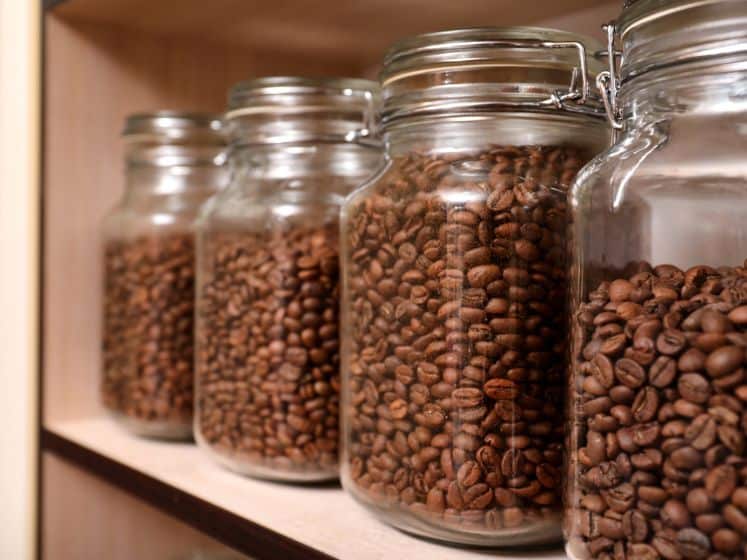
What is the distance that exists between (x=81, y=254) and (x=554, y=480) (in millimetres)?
728

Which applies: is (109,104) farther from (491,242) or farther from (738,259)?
(738,259)

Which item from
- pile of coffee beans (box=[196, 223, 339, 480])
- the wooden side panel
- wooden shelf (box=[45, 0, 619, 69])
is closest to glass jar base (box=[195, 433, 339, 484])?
pile of coffee beans (box=[196, 223, 339, 480])

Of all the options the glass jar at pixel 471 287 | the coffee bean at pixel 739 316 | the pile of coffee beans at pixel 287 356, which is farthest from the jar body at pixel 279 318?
the coffee bean at pixel 739 316

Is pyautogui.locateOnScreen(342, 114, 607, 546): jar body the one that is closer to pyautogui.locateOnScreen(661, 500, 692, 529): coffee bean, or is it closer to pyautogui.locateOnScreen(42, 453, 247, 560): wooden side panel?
pyautogui.locateOnScreen(661, 500, 692, 529): coffee bean

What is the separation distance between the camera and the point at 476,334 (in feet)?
1.89

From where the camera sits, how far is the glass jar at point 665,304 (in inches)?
16.7

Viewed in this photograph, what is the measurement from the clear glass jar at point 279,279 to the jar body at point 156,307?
3.9 inches

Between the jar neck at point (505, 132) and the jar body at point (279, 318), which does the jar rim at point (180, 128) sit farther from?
the jar neck at point (505, 132)

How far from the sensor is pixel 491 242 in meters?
0.58

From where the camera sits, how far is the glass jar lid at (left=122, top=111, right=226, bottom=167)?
101 cm

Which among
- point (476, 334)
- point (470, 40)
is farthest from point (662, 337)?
point (470, 40)

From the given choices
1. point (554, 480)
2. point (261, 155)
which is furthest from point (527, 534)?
point (261, 155)

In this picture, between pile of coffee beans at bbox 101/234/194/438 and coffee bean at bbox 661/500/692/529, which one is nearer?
coffee bean at bbox 661/500/692/529

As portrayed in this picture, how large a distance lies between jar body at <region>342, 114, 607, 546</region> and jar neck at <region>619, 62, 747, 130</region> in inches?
3.8
